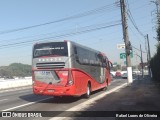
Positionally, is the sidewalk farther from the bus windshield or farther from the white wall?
the white wall

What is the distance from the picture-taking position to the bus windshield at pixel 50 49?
57.3ft

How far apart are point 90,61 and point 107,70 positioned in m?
6.95

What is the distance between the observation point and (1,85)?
129 feet

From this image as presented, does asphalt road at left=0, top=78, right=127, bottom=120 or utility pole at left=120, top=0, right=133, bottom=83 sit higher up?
utility pole at left=120, top=0, right=133, bottom=83

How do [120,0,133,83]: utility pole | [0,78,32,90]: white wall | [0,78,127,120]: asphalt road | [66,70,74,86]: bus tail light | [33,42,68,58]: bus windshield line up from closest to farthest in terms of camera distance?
[0,78,127,120]: asphalt road, [66,70,74,86]: bus tail light, [33,42,68,58]: bus windshield, [120,0,133,83]: utility pole, [0,78,32,90]: white wall

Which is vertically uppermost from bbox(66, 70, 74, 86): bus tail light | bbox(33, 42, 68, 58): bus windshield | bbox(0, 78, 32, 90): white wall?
bbox(33, 42, 68, 58): bus windshield

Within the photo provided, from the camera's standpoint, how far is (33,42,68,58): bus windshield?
17.5 metres

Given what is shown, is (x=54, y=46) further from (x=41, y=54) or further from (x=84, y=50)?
(x=84, y=50)

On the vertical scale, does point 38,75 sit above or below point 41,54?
below

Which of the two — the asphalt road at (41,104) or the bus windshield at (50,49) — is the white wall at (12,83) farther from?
the bus windshield at (50,49)

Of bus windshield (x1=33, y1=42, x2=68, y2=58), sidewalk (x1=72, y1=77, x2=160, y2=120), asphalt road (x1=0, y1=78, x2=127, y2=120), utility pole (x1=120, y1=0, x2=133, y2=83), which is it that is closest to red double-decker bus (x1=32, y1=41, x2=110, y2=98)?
bus windshield (x1=33, y1=42, x2=68, y2=58)


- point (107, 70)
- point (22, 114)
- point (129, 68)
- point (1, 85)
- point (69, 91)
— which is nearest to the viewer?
point (22, 114)

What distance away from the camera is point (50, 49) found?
17.8 meters

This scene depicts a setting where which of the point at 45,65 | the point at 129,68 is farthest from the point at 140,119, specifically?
the point at 129,68
